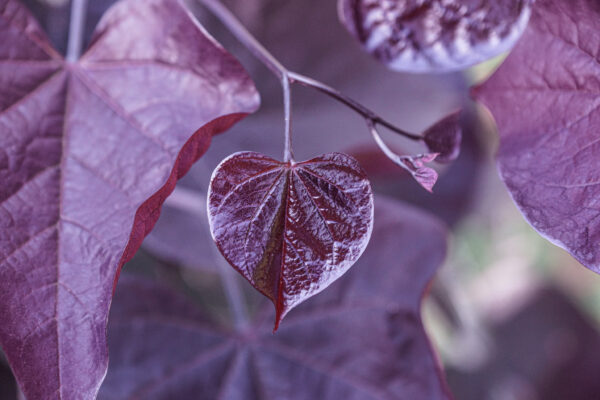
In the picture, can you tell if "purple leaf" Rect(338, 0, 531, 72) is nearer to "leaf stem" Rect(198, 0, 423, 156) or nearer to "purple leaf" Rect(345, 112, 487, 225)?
"leaf stem" Rect(198, 0, 423, 156)

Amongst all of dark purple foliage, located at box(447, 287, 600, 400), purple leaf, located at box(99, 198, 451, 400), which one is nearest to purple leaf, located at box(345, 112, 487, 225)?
dark purple foliage, located at box(447, 287, 600, 400)

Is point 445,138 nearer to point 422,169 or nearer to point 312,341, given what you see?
point 422,169

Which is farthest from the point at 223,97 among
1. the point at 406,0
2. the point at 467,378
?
the point at 467,378

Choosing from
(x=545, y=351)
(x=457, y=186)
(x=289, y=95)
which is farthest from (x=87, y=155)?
(x=545, y=351)

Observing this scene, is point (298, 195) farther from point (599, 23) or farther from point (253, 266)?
point (599, 23)

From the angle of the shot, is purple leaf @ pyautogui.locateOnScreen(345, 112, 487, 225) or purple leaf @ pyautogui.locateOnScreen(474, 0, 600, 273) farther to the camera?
purple leaf @ pyautogui.locateOnScreen(345, 112, 487, 225)

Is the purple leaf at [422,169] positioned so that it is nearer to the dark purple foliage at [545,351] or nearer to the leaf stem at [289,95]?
the leaf stem at [289,95]

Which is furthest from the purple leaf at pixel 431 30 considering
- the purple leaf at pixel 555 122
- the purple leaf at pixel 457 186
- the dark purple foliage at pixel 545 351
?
the dark purple foliage at pixel 545 351
